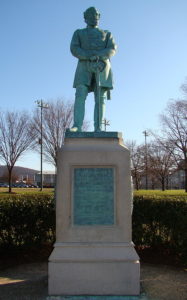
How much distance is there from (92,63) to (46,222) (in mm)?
3612

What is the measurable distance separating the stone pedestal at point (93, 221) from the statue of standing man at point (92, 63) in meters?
0.74

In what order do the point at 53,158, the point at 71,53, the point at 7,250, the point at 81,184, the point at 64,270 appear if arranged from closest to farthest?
the point at 64,270
the point at 81,184
the point at 71,53
the point at 7,250
the point at 53,158

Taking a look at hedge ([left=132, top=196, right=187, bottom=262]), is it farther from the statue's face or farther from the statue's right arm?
the statue's face

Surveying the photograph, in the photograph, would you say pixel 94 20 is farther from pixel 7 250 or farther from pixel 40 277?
pixel 7 250

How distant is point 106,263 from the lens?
172 inches

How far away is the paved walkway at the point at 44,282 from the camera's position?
4.54m

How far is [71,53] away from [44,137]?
65.8 ft

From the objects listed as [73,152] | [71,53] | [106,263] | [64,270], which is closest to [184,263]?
[106,263]

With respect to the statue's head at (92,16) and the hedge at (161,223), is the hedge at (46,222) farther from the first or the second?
the statue's head at (92,16)

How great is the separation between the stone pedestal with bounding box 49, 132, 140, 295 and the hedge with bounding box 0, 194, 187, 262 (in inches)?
87.8

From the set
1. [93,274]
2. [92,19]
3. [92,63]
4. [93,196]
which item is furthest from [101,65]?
[93,274]

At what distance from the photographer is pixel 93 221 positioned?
15.0 feet

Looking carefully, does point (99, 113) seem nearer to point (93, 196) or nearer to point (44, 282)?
point (93, 196)

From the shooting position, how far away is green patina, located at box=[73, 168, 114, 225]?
15.0 ft
